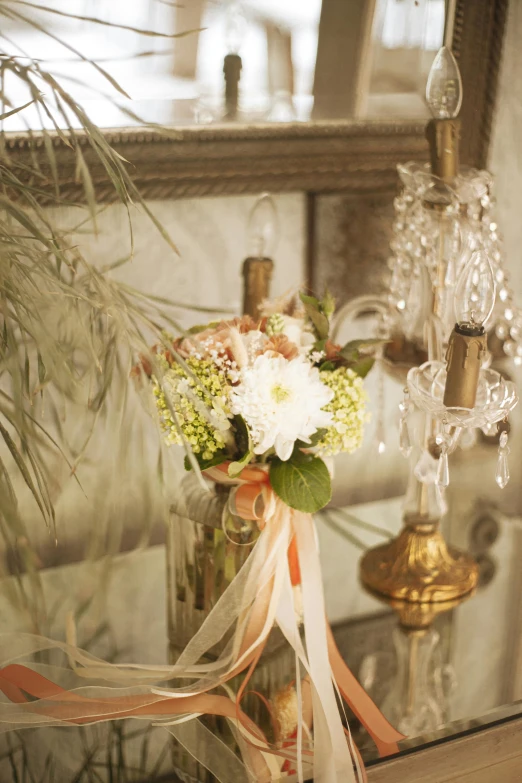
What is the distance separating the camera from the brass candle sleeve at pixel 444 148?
1.04m

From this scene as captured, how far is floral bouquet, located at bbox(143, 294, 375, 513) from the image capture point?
81 centimetres

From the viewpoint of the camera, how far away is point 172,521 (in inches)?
36.9

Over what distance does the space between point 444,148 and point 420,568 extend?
0.53 m

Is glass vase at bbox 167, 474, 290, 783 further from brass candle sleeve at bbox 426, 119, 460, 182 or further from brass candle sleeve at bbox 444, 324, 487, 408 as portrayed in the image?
brass candle sleeve at bbox 426, 119, 460, 182

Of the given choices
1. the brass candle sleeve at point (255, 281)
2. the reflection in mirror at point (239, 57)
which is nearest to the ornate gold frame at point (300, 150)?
the reflection in mirror at point (239, 57)

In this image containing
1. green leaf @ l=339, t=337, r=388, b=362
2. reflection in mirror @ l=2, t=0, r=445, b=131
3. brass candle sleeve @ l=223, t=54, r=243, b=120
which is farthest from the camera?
brass candle sleeve @ l=223, t=54, r=243, b=120

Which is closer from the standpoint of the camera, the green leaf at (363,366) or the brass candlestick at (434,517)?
the green leaf at (363,366)

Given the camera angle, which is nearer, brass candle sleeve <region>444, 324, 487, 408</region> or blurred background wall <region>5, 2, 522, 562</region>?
brass candle sleeve <region>444, 324, 487, 408</region>

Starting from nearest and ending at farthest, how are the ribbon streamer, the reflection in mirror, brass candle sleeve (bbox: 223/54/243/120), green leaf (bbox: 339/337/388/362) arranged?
the ribbon streamer, green leaf (bbox: 339/337/388/362), the reflection in mirror, brass candle sleeve (bbox: 223/54/243/120)

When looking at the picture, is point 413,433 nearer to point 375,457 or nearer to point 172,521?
point 375,457

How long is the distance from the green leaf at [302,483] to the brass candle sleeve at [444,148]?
16.6 inches

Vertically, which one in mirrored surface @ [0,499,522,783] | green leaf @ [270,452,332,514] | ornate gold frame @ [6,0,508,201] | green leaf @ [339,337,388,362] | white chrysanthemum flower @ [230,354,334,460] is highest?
ornate gold frame @ [6,0,508,201]

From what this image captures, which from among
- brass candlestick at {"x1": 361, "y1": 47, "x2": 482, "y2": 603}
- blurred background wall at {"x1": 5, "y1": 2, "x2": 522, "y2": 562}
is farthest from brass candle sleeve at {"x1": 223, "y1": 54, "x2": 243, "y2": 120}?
brass candlestick at {"x1": 361, "y1": 47, "x2": 482, "y2": 603}

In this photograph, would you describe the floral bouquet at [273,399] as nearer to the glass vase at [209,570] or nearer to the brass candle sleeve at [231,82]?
the glass vase at [209,570]
